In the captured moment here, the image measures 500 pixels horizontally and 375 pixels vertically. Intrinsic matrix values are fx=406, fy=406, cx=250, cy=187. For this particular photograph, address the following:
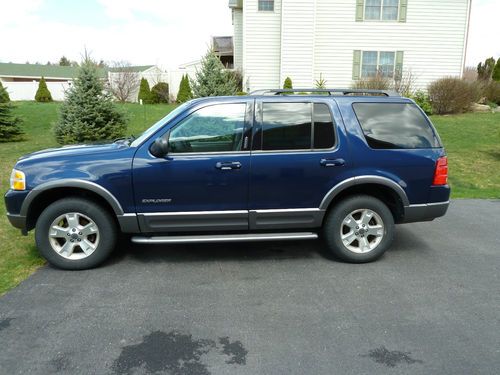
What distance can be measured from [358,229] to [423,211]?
2.55ft

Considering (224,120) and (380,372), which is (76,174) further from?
(380,372)

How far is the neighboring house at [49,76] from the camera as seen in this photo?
28.0m

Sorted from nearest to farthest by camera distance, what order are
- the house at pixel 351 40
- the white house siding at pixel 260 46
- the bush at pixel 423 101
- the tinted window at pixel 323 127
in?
the tinted window at pixel 323 127 < the bush at pixel 423 101 < the house at pixel 351 40 < the white house siding at pixel 260 46

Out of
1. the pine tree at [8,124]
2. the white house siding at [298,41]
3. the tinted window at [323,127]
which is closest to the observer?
the tinted window at [323,127]

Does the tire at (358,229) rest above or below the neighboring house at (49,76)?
below

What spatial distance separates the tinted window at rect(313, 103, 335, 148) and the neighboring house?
28.5 feet

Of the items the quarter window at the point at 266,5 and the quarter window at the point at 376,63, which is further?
the quarter window at the point at 376,63

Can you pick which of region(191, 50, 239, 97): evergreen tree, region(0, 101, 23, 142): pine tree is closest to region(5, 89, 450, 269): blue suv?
region(191, 50, 239, 97): evergreen tree

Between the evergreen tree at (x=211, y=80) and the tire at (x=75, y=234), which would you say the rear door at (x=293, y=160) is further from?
the evergreen tree at (x=211, y=80)

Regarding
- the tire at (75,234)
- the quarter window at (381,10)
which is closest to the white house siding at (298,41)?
the quarter window at (381,10)

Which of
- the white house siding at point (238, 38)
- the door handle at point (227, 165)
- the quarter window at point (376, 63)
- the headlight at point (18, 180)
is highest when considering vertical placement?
the white house siding at point (238, 38)

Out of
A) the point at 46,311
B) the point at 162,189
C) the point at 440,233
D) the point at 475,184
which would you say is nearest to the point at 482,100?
the point at 475,184

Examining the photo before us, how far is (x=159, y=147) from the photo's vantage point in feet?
13.7

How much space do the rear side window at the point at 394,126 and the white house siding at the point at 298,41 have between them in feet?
49.5
